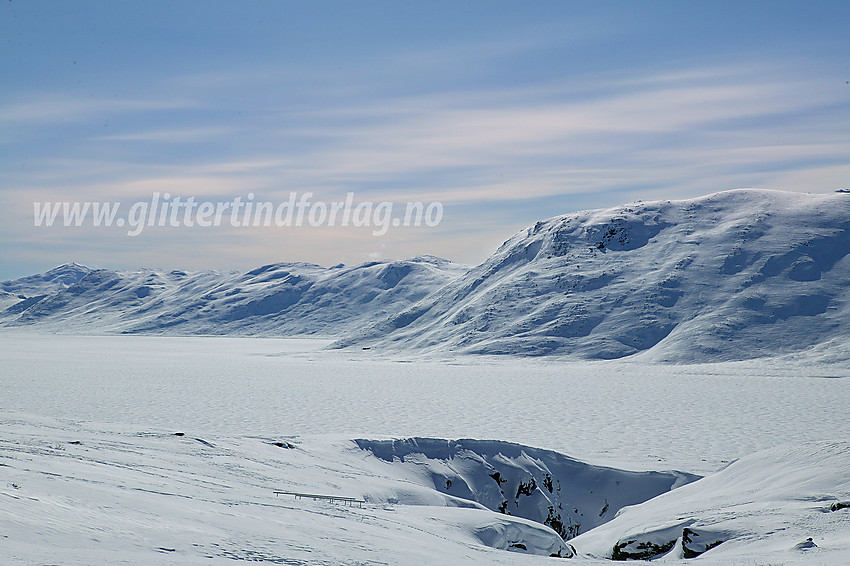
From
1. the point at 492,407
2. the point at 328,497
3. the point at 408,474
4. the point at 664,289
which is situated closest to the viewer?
the point at 328,497

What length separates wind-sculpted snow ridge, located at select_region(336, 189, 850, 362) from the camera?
301 feet

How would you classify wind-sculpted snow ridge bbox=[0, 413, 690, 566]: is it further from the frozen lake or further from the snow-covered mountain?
the snow-covered mountain

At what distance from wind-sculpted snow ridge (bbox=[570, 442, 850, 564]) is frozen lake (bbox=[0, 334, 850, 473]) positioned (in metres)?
5.52

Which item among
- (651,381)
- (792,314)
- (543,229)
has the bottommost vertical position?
(651,381)

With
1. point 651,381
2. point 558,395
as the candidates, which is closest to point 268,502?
point 558,395

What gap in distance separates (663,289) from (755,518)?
98.9 m

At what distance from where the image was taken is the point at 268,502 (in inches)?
441

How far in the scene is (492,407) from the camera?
1513 inches

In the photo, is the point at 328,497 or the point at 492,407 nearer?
the point at 328,497

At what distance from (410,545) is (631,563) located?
360 cm

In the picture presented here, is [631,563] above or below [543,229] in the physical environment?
below

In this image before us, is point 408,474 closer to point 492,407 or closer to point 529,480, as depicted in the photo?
point 529,480

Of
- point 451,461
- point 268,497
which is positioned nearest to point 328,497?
point 268,497

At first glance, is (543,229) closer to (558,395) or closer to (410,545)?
(558,395)
